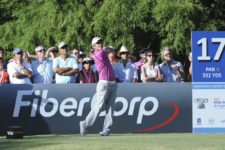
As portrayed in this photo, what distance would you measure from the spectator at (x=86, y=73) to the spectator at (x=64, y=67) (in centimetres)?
24

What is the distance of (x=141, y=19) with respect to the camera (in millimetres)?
27438

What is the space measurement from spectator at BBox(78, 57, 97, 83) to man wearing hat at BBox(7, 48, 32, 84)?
48.1 inches

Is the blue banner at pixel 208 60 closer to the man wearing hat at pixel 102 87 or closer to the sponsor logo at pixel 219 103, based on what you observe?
the sponsor logo at pixel 219 103

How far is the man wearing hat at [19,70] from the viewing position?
18141 mm

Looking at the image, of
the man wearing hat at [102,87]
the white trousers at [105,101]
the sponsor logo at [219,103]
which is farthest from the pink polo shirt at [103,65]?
the sponsor logo at [219,103]

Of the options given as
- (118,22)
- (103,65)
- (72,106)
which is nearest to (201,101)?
(103,65)

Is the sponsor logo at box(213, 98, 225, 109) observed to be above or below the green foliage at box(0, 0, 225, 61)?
below

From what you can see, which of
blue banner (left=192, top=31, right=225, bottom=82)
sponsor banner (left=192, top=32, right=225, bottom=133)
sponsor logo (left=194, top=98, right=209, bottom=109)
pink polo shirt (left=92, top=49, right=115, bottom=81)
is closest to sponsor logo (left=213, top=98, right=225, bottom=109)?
sponsor banner (left=192, top=32, right=225, bottom=133)

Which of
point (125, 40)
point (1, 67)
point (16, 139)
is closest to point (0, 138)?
point (16, 139)

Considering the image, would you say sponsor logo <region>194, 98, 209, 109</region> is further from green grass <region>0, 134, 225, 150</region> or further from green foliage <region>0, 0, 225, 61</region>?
green foliage <region>0, 0, 225, 61</region>

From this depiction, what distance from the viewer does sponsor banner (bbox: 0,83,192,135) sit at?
1817 centimetres

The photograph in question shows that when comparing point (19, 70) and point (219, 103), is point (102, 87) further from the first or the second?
point (219, 103)

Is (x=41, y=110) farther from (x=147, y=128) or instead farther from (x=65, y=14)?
(x=65, y=14)

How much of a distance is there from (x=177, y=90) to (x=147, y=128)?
43.1 inches
